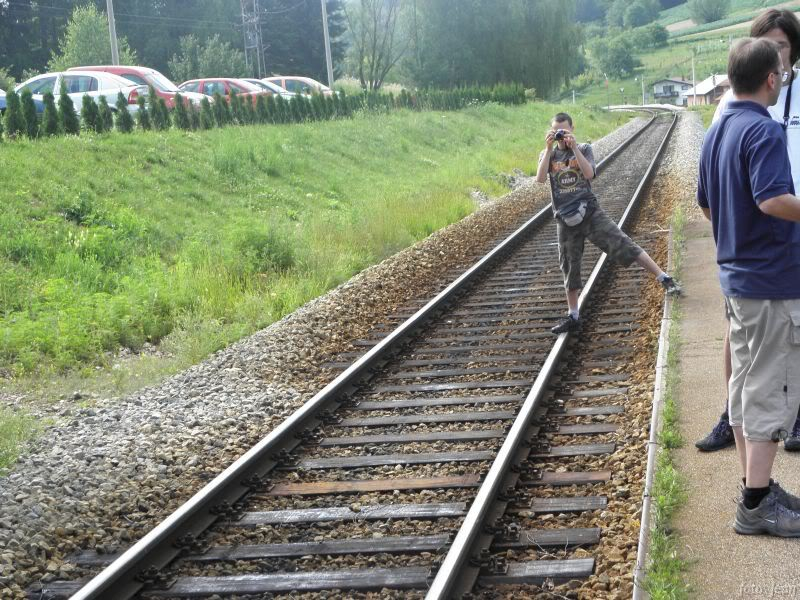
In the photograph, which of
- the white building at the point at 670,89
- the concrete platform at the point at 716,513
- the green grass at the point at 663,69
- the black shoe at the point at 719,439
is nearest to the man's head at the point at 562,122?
the concrete platform at the point at 716,513

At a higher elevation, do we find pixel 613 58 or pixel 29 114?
pixel 613 58

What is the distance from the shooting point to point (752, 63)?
4.19m

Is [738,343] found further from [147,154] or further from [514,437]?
[147,154]

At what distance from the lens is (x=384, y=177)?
2281cm

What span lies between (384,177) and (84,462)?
17.0 metres

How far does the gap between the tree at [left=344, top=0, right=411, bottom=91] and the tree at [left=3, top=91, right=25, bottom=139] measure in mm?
56386

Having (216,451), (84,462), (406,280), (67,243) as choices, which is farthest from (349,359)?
(67,243)

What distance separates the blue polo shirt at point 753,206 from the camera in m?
4.06

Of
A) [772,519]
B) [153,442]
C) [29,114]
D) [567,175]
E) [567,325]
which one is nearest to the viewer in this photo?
[772,519]

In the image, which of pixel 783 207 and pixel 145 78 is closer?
pixel 783 207

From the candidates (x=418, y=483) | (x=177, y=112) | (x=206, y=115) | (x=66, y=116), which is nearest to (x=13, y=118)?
(x=66, y=116)

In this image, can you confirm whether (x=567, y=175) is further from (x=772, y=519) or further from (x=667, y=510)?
(x=772, y=519)

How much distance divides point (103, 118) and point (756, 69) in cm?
1705

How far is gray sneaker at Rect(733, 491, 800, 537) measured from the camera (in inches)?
172
